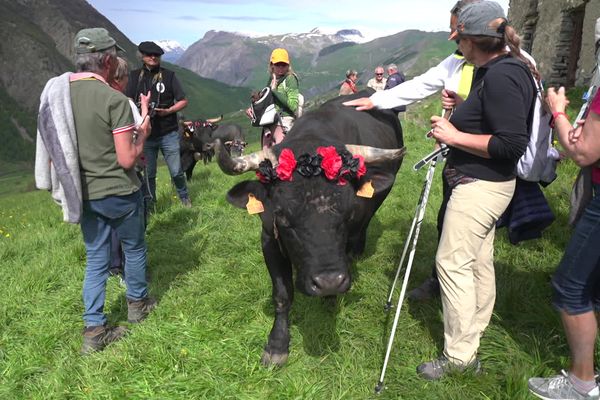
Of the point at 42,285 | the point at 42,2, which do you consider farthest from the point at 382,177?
the point at 42,2

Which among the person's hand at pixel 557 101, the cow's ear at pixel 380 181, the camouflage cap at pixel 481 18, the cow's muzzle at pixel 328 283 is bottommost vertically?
the cow's muzzle at pixel 328 283

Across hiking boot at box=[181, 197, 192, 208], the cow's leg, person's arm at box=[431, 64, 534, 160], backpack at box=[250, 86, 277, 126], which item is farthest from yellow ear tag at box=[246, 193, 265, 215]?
hiking boot at box=[181, 197, 192, 208]

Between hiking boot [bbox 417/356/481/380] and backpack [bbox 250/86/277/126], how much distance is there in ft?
14.7

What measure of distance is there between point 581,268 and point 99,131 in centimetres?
382

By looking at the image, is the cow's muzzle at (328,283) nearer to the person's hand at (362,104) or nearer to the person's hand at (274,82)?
the person's hand at (362,104)

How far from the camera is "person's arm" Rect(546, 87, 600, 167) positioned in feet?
8.01

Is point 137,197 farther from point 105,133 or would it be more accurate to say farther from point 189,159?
point 189,159

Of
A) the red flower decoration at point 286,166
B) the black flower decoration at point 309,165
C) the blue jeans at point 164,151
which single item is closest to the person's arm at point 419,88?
the black flower decoration at point 309,165

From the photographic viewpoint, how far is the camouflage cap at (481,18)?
2869 millimetres

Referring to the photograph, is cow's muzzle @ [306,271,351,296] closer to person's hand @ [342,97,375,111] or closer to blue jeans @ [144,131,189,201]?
person's hand @ [342,97,375,111]

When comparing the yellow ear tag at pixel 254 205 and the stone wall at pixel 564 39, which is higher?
the stone wall at pixel 564 39

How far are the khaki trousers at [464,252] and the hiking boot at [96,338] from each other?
3153mm

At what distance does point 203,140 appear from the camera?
43.6ft

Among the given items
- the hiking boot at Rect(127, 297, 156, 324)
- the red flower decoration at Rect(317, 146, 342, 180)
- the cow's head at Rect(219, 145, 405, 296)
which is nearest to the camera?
the cow's head at Rect(219, 145, 405, 296)
